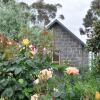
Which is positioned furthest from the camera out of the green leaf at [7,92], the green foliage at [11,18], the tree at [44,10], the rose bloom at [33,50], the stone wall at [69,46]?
the tree at [44,10]

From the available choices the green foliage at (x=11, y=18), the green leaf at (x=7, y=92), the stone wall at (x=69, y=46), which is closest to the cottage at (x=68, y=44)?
the stone wall at (x=69, y=46)

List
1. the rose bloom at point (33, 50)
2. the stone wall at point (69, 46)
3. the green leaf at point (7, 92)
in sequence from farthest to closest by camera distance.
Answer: the stone wall at point (69, 46) → the rose bloom at point (33, 50) → the green leaf at point (7, 92)

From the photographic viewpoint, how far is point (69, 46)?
3134 centimetres

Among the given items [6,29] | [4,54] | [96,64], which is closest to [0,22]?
[6,29]

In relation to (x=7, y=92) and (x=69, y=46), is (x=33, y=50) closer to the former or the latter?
(x=7, y=92)

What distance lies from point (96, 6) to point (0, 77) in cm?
3977

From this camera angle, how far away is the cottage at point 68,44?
1213 inches

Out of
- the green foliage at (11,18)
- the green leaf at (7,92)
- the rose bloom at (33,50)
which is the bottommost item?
the green leaf at (7,92)

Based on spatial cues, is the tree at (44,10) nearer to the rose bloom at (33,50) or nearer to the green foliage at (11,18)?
the green foliage at (11,18)

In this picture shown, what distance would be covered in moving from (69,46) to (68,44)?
16cm

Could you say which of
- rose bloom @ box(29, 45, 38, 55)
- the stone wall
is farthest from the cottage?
rose bloom @ box(29, 45, 38, 55)

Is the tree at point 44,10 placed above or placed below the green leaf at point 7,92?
above

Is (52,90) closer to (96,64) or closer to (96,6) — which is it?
(96,64)

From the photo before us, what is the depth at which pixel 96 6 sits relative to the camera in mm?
44594
